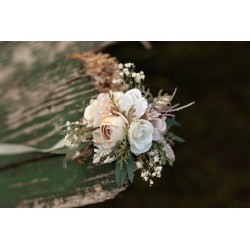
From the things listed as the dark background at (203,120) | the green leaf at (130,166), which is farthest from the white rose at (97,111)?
the dark background at (203,120)

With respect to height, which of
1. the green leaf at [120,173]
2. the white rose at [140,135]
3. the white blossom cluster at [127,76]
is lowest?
the green leaf at [120,173]

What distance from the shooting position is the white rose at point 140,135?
1.13 m

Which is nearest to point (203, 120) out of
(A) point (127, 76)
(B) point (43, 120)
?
(B) point (43, 120)

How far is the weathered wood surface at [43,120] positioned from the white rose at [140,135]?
0.13 metres

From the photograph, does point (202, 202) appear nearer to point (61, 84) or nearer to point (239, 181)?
point (239, 181)

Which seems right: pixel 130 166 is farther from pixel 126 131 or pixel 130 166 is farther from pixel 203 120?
pixel 203 120

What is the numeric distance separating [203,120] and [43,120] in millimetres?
844

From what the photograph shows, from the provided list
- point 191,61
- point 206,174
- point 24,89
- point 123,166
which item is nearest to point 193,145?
point 206,174

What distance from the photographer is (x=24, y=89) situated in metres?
1.61

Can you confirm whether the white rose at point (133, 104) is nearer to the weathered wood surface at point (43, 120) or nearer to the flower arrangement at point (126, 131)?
the flower arrangement at point (126, 131)

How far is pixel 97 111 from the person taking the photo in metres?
1.15

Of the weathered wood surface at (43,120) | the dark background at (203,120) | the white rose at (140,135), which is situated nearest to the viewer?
the white rose at (140,135)

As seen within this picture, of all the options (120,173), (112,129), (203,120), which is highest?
(203,120)

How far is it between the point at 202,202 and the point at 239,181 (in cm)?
19
